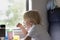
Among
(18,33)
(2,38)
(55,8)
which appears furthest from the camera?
(18,33)

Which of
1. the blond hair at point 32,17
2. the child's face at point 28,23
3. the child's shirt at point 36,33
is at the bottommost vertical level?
the child's shirt at point 36,33

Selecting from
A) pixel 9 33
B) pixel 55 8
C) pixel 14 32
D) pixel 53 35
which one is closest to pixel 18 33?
pixel 14 32

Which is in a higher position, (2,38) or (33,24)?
(33,24)

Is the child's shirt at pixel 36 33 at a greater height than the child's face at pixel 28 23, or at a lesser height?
lesser

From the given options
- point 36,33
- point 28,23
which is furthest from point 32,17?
point 36,33

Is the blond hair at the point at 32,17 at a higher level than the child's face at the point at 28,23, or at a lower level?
higher

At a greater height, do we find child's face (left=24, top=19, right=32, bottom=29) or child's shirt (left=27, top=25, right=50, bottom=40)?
child's face (left=24, top=19, right=32, bottom=29)

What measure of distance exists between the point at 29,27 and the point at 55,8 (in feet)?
1.58

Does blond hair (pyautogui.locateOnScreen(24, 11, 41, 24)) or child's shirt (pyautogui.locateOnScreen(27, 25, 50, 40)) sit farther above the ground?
blond hair (pyautogui.locateOnScreen(24, 11, 41, 24))

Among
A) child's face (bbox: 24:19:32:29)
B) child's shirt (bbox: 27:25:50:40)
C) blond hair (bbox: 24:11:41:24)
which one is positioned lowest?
child's shirt (bbox: 27:25:50:40)

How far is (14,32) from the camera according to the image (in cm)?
211

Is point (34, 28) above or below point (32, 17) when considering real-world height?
below

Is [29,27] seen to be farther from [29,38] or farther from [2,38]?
[2,38]

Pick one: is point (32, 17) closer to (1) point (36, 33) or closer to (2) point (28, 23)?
(2) point (28, 23)
